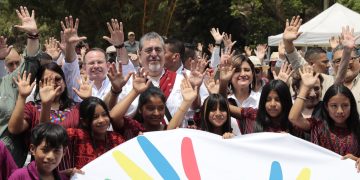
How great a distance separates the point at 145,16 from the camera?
18.2 meters

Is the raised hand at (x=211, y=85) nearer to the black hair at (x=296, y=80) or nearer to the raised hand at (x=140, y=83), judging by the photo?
the black hair at (x=296, y=80)

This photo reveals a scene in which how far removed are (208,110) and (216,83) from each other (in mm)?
896

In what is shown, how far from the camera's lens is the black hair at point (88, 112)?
4.73 meters

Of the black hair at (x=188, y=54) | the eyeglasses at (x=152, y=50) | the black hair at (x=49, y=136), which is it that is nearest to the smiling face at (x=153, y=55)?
the eyeglasses at (x=152, y=50)

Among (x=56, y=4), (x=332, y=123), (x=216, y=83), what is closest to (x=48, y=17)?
(x=56, y=4)

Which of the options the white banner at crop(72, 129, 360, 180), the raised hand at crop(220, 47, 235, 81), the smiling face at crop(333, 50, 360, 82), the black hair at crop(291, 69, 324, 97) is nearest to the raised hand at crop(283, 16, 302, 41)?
the black hair at crop(291, 69, 324, 97)

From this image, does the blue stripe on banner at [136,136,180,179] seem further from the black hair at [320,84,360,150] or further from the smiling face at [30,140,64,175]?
the black hair at [320,84,360,150]

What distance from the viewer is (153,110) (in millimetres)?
5160

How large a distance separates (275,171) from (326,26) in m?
12.3

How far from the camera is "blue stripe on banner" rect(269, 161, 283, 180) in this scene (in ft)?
15.7

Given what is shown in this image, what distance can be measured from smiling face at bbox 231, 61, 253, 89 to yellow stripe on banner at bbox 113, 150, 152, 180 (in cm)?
158

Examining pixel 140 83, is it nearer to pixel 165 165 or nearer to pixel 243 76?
pixel 165 165

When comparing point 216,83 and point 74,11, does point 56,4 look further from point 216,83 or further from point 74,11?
point 216,83

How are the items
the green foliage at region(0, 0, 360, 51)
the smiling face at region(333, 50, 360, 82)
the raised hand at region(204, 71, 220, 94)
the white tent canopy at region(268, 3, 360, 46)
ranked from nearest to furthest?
the raised hand at region(204, 71, 220, 94) → the smiling face at region(333, 50, 360, 82) → the white tent canopy at region(268, 3, 360, 46) → the green foliage at region(0, 0, 360, 51)
